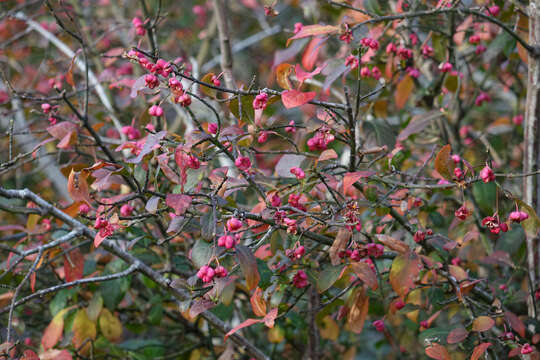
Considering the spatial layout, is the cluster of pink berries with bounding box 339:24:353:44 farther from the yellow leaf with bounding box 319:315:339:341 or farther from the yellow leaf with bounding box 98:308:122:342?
the yellow leaf with bounding box 98:308:122:342

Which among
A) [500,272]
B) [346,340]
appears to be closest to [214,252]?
[500,272]

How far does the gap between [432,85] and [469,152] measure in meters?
0.77

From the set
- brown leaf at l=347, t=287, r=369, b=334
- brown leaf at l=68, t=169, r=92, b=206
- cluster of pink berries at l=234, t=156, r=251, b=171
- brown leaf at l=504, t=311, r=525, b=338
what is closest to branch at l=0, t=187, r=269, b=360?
brown leaf at l=68, t=169, r=92, b=206

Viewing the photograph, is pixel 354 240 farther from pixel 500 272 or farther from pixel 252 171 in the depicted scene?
pixel 500 272

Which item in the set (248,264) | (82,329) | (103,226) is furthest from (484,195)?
(82,329)

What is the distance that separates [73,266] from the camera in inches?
63.3

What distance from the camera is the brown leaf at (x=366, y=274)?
4.17 ft

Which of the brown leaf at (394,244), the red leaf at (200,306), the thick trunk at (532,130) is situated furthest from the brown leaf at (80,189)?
the thick trunk at (532,130)

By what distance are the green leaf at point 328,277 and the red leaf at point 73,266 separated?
2.48 ft

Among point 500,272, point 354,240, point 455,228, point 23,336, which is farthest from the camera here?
point 500,272

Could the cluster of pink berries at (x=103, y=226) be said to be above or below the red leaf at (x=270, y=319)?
above

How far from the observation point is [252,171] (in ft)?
4.64

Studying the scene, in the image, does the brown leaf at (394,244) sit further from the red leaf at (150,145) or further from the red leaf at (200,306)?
the red leaf at (150,145)

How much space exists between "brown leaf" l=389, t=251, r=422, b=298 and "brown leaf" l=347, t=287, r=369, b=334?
171 millimetres
